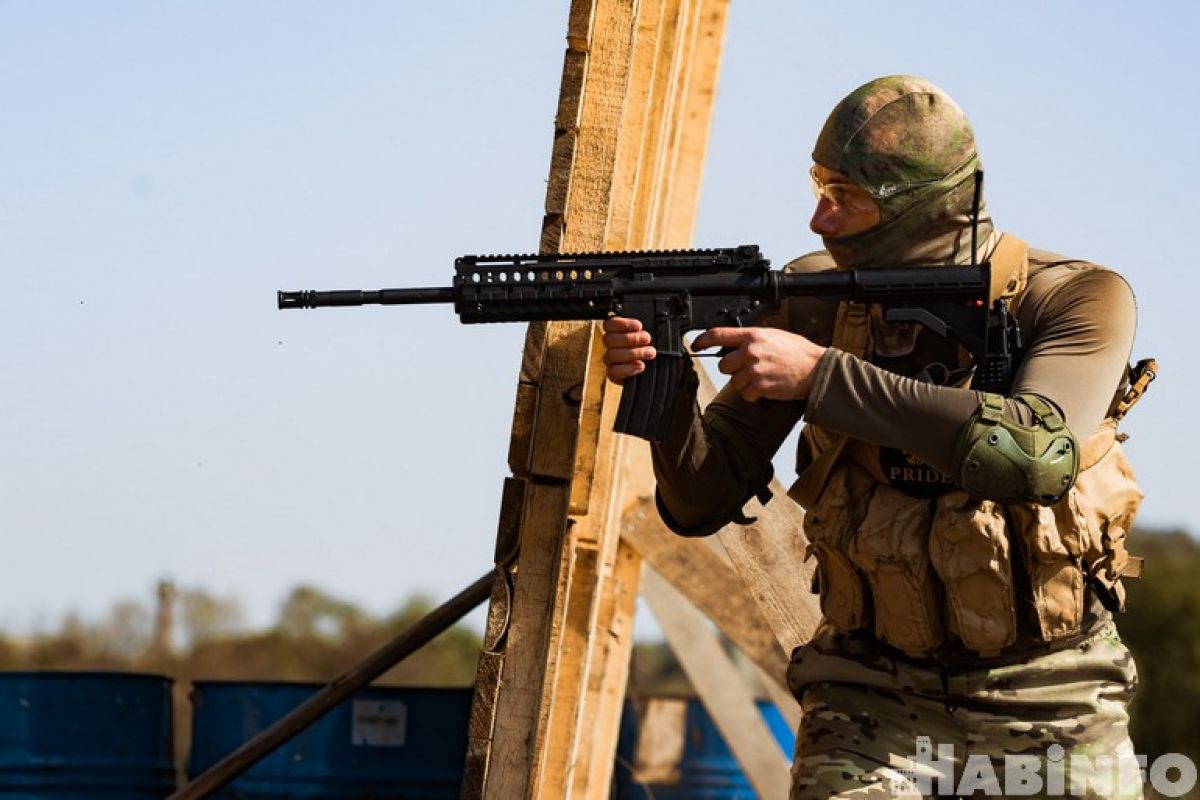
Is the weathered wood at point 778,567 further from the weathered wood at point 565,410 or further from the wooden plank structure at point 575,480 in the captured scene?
the weathered wood at point 565,410

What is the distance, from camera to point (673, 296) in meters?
4.11

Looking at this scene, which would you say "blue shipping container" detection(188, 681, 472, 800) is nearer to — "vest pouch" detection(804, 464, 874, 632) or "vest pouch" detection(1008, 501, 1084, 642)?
"vest pouch" detection(804, 464, 874, 632)

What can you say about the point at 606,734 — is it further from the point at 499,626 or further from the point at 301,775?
the point at 499,626

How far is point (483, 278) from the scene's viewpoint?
406cm

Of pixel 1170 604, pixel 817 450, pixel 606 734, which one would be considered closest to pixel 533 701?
pixel 817 450

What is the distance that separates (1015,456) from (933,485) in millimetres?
357

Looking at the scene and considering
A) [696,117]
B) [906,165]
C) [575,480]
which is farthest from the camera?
[696,117]

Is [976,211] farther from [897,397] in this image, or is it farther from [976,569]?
[976,569]

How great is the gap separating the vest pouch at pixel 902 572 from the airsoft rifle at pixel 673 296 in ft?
0.99

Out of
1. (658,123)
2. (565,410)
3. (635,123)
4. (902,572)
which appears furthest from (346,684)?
(902,572)

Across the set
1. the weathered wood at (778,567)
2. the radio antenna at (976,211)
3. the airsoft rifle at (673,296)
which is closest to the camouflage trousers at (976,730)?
the airsoft rifle at (673,296)

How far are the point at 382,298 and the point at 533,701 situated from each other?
→ 1000mm

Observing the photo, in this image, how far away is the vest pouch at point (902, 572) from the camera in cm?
395

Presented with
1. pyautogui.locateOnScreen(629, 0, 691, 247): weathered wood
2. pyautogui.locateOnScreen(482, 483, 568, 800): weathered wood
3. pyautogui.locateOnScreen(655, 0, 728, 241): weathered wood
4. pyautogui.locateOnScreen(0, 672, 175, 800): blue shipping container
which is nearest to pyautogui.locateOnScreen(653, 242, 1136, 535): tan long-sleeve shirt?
pyautogui.locateOnScreen(482, 483, 568, 800): weathered wood
